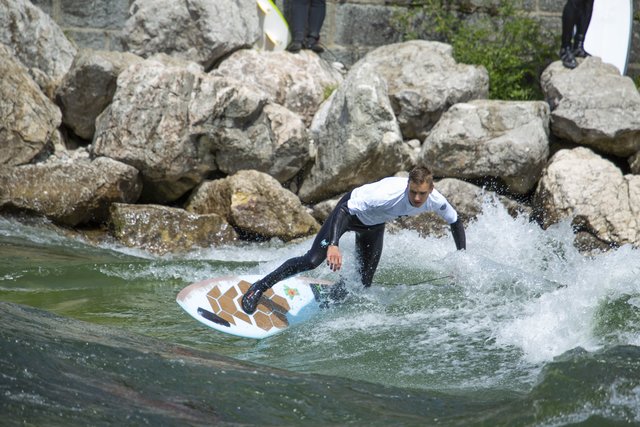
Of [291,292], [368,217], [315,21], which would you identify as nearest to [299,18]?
[315,21]

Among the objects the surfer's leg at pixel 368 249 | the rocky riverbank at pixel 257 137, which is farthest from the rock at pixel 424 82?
the surfer's leg at pixel 368 249

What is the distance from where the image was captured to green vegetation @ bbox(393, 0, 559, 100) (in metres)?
12.7

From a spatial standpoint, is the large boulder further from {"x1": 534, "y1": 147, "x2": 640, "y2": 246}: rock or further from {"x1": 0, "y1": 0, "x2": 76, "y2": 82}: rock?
{"x1": 534, "y1": 147, "x2": 640, "y2": 246}: rock

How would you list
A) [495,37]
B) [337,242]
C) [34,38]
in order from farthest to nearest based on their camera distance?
[495,37] < [34,38] < [337,242]

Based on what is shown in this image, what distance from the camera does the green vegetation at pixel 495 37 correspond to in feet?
41.7

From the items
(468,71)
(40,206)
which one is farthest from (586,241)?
(40,206)

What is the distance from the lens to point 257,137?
11.0 m

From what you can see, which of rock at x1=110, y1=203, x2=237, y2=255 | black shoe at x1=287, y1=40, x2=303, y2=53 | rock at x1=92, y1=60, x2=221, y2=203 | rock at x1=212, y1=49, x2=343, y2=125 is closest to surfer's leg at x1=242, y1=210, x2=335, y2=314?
rock at x1=110, y1=203, x2=237, y2=255

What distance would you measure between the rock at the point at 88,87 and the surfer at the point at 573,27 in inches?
224

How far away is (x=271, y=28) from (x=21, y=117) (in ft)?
12.9

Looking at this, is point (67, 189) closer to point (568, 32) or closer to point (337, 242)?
point (337, 242)

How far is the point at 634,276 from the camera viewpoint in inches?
280

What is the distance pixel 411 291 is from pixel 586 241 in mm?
3537

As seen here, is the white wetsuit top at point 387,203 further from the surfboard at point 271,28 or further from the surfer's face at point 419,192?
the surfboard at point 271,28
